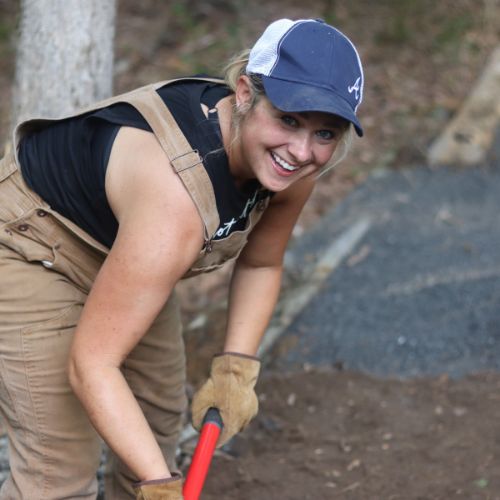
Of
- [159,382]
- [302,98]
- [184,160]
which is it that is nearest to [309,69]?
[302,98]

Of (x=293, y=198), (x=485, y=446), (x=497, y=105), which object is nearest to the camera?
(x=293, y=198)

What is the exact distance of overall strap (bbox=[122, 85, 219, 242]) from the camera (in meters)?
2.22

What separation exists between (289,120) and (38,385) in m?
1.04

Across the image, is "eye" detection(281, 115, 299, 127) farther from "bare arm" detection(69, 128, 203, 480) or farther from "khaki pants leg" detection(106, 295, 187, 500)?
"khaki pants leg" detection(106, 295, 187, 500)

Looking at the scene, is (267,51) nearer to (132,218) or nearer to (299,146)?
(299,146)

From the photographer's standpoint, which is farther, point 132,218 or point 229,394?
point 229,394

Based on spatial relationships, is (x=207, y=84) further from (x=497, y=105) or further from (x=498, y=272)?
(x=497, y=105)

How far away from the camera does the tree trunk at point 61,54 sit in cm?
374

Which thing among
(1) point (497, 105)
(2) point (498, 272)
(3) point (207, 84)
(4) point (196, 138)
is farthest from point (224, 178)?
(1) point (497, 105)

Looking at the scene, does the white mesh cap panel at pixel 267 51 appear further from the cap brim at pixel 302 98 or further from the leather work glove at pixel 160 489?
the leather work glove at pixel 160 489

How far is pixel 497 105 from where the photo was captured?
23.1ft

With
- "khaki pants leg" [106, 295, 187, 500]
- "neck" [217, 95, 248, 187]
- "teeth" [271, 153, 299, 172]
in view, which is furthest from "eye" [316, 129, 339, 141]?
"khaki pants leg" [106, 295, 187, 500]

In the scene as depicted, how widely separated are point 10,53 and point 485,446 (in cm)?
725

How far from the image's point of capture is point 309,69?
7.31 feet
